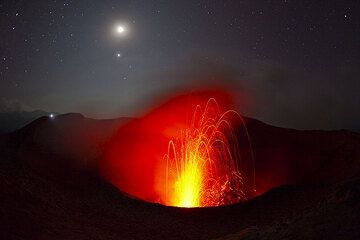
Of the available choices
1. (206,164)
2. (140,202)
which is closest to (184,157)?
(206,164)

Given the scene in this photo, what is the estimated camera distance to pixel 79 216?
2467 cm

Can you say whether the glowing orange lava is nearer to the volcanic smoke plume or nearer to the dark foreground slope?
the volcanic smoke plume

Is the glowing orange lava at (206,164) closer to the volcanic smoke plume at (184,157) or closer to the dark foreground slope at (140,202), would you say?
the volcanic smoke plume at (184,157)

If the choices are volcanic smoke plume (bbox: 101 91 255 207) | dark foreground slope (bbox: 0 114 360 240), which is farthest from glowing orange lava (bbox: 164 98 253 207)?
dark foreground slope (bbox: 0 114 360 240)

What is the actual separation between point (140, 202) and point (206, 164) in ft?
59.6

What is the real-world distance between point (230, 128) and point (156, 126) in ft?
31.3

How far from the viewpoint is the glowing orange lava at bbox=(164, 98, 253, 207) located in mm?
39875

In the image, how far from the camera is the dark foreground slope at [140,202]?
15836mm

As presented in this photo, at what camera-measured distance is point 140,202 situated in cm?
2875

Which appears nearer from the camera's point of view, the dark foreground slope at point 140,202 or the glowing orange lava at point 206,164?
the dark foreground slope at point 140,202

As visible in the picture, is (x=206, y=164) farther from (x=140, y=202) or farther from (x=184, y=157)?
(x=140, y=202)

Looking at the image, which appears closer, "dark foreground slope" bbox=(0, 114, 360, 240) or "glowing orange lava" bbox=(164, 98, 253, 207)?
"dark foreground slope" bbox=(0, 114, 360, 240)

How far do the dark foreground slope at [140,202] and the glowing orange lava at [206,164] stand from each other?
350 centimetres

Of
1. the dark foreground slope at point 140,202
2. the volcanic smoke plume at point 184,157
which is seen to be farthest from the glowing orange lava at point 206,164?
the dark foreground slope at point 140,202
